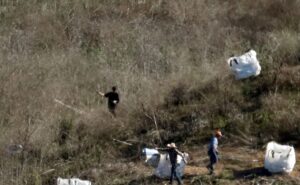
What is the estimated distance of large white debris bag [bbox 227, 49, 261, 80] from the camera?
39.1 ft

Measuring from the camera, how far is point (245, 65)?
474 inches

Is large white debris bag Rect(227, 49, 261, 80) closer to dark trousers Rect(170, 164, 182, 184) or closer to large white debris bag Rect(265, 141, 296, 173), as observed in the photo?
large white debris bag Rect(265, 141, 296, 173)

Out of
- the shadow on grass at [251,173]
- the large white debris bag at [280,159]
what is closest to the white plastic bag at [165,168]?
the shadow on grass at [251,173]

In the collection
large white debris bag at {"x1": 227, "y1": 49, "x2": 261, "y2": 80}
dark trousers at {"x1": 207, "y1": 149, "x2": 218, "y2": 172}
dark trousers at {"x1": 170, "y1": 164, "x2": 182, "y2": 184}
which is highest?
large white debris bag at {"x1": 227, "y1": 49, "x2": 261, "y2": 80}

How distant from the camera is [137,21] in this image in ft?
50.5

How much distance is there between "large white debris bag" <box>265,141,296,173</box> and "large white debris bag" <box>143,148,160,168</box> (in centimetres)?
151

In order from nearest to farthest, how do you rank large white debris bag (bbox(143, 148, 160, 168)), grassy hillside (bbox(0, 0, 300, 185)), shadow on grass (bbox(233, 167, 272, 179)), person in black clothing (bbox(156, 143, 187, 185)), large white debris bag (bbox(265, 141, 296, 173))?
person in black clothing (bbox(156, 143, 187, 185)) → large white debris bag (bbox(265, 141, 296, 173)) → shadow on grass (bbox(233, 167, 272, 179)) → large white debris bag (bbox(143, 148, 160, 168)) → grassy hillside (bbox(0, 0, 300, 185))

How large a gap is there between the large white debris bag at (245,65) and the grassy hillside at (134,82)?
135mm

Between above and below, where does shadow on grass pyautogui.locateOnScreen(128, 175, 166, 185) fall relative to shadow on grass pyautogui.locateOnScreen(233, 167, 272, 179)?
below

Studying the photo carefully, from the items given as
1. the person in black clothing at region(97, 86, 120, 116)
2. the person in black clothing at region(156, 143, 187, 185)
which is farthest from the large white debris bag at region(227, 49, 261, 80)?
the person in black clothing at region(156, 143, 187, 185)

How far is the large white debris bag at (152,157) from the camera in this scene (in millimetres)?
10031

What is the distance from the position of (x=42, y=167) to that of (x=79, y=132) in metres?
0.99

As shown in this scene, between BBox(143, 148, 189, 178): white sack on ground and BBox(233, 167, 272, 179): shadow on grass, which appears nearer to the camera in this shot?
BBox(143, 148, 189, 178): white sack on ground

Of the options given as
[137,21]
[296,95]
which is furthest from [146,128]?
[137,21]
